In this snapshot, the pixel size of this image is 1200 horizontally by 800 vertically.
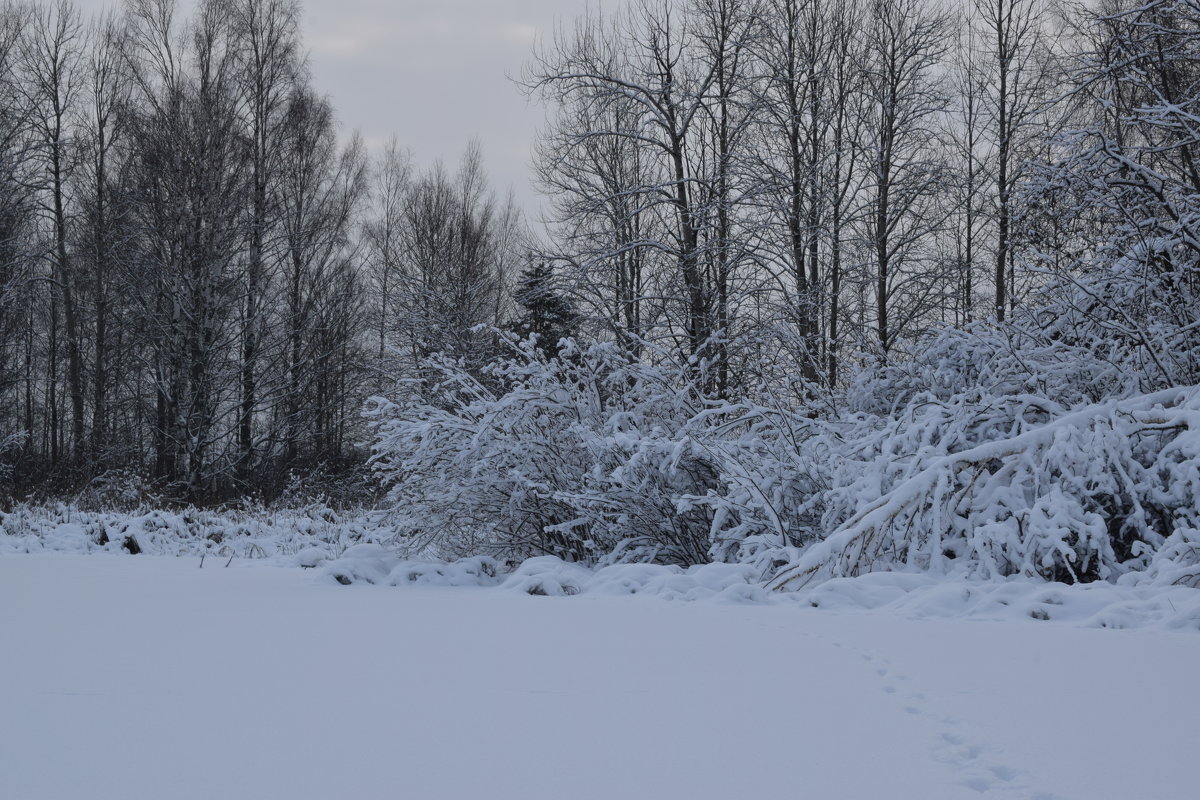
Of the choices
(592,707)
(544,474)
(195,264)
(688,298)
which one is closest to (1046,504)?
(544,474)

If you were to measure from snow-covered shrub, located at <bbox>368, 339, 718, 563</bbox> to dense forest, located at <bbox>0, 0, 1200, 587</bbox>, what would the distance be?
0.03 m

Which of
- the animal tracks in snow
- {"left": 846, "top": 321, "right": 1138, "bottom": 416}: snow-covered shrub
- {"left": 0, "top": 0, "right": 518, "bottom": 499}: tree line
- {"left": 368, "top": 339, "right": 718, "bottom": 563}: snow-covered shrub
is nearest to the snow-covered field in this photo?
the animal tracks in snow

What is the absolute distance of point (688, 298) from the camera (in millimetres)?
12188

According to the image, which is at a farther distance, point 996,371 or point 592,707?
point 996,371

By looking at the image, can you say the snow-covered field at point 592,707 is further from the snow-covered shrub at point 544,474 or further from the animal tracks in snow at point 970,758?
the snow-covered shrub at point 544,474

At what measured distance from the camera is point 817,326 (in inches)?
495

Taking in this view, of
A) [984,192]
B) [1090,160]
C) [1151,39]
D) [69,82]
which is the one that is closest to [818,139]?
[984,192]

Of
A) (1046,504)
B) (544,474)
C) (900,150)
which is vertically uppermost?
(900,150)

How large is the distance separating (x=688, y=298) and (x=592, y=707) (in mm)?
10503

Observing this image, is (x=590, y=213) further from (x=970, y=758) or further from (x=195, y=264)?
(x=970, y=758)

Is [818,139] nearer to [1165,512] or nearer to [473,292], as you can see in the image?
[1165,512]

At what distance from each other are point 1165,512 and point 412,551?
4811 mm

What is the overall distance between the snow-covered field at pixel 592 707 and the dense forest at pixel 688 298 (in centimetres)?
172

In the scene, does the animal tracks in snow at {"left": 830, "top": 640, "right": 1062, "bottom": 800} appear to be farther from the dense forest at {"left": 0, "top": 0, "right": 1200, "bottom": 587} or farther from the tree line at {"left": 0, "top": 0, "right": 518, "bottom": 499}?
the tree line at {"left": 0, "top": 0, "right": 518, "bottom": 499}
